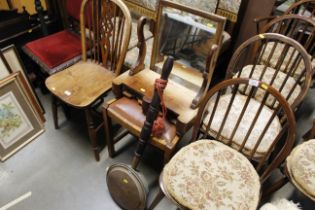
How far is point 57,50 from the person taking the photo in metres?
1.79

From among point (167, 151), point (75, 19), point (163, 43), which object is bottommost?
point (167, 151)

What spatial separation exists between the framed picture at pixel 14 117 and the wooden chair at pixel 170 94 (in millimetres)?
706

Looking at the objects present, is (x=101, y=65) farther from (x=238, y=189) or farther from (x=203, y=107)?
(x=238, y=189)

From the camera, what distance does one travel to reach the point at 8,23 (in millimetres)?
1941

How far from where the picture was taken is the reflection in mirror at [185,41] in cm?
124

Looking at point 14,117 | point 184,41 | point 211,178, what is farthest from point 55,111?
point 211,178

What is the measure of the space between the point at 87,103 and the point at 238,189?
947 mm

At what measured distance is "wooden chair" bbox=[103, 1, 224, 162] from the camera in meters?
1.20

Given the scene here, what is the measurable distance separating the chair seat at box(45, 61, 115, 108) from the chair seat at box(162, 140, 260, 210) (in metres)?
0.69

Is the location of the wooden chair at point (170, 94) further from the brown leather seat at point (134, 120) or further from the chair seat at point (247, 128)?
the chair seat at point (247, 128)

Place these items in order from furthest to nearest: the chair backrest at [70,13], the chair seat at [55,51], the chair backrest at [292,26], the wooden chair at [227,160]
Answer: the chair backrest at [70,13] < the chair seat at [55,51] < the chair backrest at [292,26] < the wooden chair at [227,160]

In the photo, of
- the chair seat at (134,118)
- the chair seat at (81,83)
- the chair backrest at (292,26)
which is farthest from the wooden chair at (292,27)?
the chair seat at (81,83)

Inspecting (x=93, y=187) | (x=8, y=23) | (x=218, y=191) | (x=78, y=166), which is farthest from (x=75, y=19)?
(x=218, y=191)

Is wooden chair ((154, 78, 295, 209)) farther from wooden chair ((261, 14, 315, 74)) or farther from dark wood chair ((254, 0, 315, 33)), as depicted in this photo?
dark wood chair ((254, 0, 315, 33))
